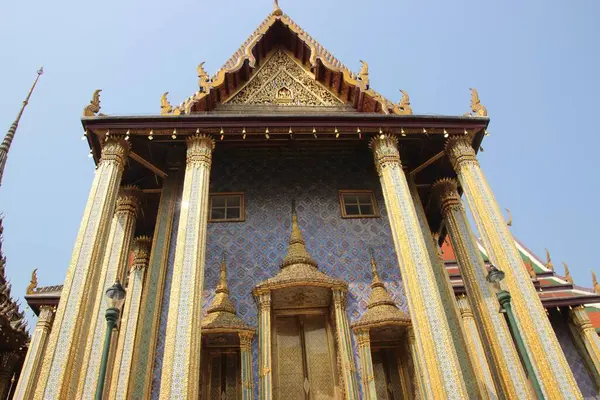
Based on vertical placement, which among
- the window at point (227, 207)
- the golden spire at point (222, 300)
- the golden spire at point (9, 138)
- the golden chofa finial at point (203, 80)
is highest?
the golden spire at point (9, 138)

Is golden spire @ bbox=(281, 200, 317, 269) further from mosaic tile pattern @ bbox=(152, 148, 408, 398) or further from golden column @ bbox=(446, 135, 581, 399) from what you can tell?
golden column @ bbox=(446, 135, 581, 399)

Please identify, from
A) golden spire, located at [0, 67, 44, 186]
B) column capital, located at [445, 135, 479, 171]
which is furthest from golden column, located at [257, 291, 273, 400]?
golden spire, located at [0, 67, 44, 186]

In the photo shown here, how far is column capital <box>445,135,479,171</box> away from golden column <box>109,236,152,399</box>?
268 inches

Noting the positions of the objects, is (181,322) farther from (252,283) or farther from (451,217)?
(451,217)

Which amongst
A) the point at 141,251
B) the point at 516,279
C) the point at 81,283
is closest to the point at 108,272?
the point at 81,283

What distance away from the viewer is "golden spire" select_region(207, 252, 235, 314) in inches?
344

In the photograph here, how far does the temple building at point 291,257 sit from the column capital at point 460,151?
34mm

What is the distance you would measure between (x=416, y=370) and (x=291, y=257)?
9.68 ft

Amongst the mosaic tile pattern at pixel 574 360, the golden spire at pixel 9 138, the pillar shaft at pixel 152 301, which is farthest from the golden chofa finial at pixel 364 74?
the golden spire at pixel 9 138

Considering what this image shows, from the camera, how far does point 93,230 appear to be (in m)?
7.62

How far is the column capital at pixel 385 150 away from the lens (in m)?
9.19

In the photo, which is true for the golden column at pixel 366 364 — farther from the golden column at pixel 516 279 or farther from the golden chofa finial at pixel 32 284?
the golden chofa finial at pixel 32 284

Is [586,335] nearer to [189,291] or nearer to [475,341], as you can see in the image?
[475,341]

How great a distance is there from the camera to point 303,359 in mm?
8727
